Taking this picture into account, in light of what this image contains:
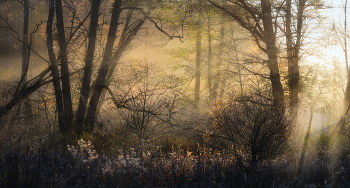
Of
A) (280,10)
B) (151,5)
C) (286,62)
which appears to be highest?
(151,5)

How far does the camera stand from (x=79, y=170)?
484 centimetres

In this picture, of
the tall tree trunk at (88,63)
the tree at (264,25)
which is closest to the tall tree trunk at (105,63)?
the tall tree trunk at (88,63)

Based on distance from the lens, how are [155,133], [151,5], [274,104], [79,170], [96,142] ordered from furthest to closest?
[151,5] < [96,142] < [155,133] < [274,104] < [79,170]

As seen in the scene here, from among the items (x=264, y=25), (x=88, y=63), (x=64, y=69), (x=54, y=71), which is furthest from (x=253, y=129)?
(x=64, y=69)

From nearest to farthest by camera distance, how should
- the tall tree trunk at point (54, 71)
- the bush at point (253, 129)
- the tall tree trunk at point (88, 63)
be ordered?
the bush at point (253, 129), the tall tree trunk at point (54, 71), the tall tree trunk at point (88, 63)

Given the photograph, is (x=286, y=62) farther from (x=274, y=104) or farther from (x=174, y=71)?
(x=174, y=71)

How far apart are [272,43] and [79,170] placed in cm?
737

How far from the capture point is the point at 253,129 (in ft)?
17.0

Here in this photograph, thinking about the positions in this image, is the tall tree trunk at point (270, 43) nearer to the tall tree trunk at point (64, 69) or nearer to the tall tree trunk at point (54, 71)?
the tall tree trunk at point (64, 69)

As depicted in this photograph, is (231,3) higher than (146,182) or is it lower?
higher

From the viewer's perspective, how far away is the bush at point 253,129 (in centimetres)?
515

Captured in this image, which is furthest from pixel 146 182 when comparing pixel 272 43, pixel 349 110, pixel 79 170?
pixel 349 110

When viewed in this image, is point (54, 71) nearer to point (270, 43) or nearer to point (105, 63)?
point (105, 63)

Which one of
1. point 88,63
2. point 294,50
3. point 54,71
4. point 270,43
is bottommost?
point 54,71
